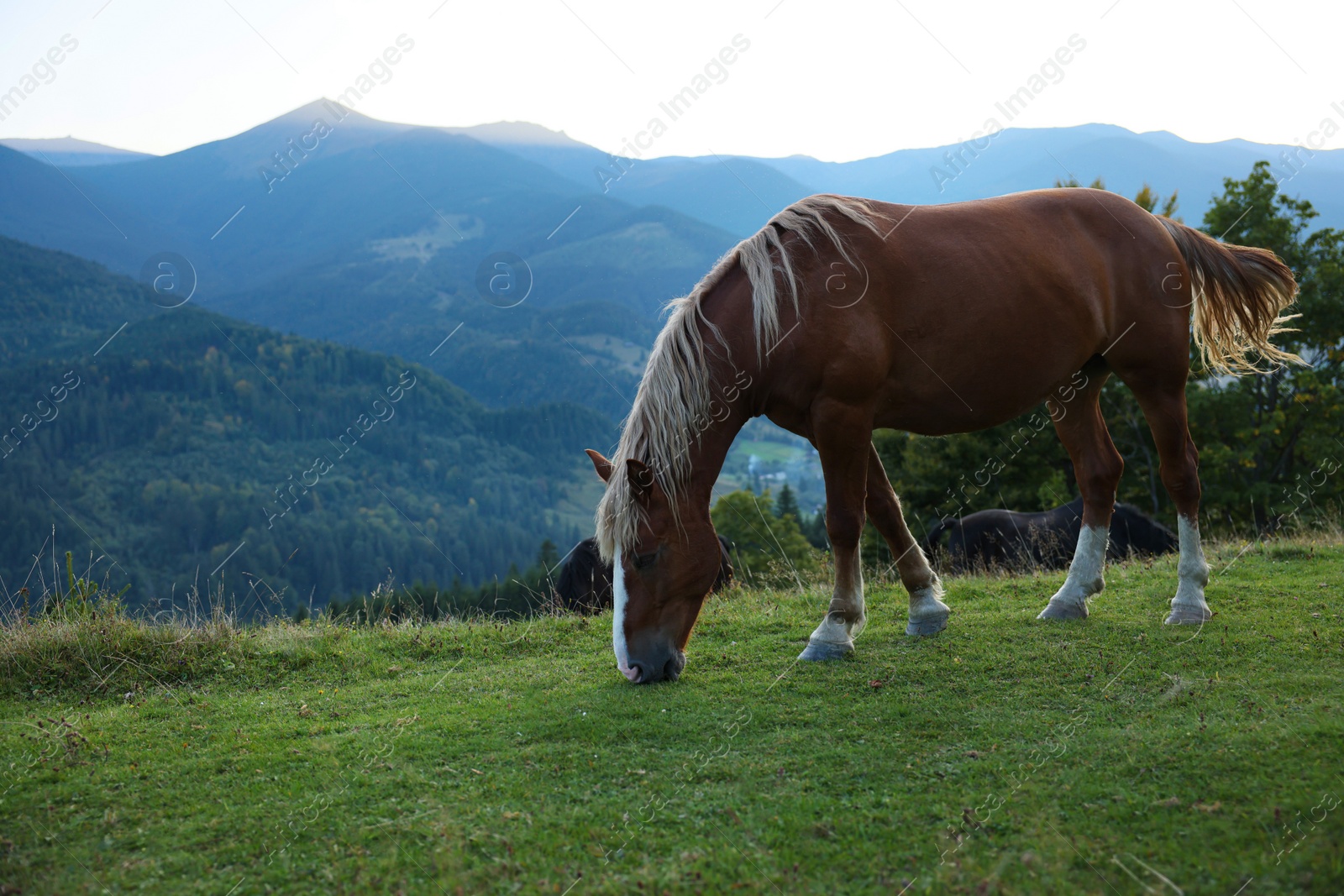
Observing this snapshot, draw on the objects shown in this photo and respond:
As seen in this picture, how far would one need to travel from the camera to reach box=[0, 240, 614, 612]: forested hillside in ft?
274

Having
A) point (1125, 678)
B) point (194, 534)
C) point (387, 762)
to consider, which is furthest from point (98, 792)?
point (194, 534)

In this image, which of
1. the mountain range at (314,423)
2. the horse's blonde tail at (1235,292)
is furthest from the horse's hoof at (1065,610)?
the mountain range at (314,423)

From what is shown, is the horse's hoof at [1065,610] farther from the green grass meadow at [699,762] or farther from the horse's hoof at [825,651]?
the horse's hoof at [825,651]

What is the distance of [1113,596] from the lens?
5992mm

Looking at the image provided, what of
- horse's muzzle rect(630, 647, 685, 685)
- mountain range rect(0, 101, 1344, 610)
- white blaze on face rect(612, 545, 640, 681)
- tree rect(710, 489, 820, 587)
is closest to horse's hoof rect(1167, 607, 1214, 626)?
horse's muzzle rect(630, 647, 685, 685)

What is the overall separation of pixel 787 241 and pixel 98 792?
4200mm

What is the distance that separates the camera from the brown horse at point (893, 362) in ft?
14.5

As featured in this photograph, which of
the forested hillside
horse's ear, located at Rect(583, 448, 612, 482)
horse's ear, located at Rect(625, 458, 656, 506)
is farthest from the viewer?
the forested hillside

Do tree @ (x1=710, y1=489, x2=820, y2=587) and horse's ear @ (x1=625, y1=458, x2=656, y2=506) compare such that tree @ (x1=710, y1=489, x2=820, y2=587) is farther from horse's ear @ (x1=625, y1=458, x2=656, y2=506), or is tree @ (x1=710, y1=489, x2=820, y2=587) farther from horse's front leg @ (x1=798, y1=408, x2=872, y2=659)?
horse's ear @ (x1=625, y1=458, x2=656, y2=506)

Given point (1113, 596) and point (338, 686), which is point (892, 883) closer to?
point (338, 686)

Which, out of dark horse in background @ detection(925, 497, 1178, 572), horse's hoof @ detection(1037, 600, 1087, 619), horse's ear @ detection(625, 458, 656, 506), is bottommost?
dark horse in background @ detection(925, 497, 1178, 572)

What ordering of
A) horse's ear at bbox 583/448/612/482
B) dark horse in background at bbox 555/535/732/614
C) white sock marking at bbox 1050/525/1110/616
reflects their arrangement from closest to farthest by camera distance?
horse's ear at bbox 583/448/612/482, white sock marking at bbox 1050/525/1110/616, dark horse in background at bbox 555/535/732/614

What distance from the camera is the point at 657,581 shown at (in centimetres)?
432

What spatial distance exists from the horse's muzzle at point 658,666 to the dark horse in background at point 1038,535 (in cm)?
800
